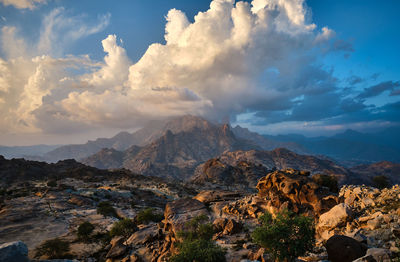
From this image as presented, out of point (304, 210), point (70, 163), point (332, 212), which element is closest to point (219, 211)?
point (304, 210)

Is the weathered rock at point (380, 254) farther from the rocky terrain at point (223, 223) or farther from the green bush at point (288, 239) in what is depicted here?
the green bush at point (288, 239)

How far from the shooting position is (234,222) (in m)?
33.2

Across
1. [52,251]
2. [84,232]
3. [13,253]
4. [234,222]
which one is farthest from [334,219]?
[84,232]

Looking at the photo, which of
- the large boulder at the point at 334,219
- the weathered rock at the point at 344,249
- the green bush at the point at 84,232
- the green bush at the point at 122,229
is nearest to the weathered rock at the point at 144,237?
the green bush at the point at 122,229

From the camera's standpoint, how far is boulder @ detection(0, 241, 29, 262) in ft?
57.1

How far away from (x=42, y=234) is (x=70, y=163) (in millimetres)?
172385

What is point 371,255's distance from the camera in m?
14.5

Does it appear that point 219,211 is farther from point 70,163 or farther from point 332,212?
point 70,163

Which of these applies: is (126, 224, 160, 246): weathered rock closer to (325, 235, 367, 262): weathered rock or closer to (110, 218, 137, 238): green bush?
(110, 218, 137, 238): green bush

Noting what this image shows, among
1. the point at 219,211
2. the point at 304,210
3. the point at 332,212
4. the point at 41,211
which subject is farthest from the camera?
the point at 41,211

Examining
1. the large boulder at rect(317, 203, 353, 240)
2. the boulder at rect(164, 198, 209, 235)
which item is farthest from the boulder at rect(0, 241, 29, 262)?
the large boulder at rect(317, 203, 353, 240)

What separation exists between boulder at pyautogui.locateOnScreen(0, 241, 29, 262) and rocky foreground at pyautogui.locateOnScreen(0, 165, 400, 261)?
0.23ft

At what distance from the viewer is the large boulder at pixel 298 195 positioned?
32.7 metres

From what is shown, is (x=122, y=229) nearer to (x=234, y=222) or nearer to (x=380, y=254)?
(x=234, y=222)
